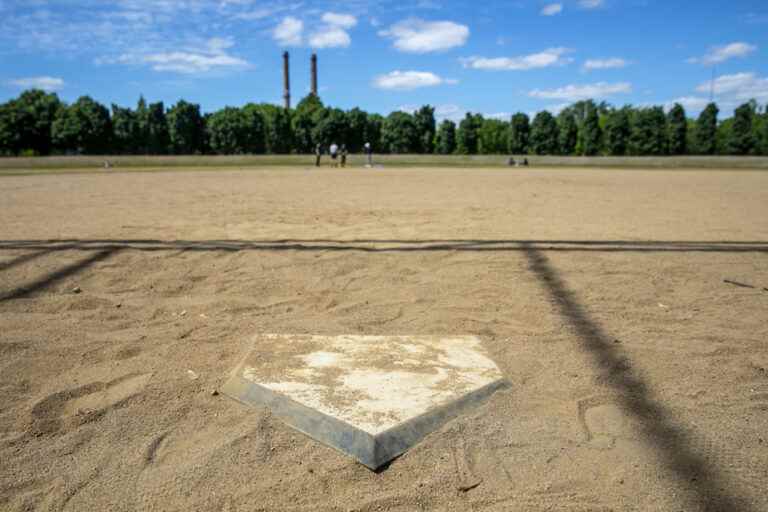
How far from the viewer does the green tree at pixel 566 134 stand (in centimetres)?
5909

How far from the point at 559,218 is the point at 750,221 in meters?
3.30

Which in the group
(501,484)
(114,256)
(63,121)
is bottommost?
(501,484)

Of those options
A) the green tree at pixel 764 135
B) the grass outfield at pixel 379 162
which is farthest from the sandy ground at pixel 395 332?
the green tree at pixel 764 135

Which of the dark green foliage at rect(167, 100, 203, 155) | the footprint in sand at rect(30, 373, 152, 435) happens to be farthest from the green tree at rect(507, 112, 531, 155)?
the footprint in sand at rect(30, 373, 152, 435)

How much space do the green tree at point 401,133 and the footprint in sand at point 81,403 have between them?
60.1 metres

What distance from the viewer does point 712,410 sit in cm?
257

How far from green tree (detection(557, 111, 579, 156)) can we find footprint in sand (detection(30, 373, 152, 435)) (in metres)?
62.0

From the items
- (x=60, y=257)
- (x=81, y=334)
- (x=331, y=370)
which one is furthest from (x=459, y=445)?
(x=60, y=257)

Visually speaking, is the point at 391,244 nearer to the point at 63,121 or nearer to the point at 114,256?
the point at 114,256

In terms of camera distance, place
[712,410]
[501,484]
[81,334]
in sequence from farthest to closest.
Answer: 1. [81,334]
2. [712,410]
3. [501,484]

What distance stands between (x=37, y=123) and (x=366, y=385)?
66195 millimetres

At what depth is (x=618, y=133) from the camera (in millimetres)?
55719

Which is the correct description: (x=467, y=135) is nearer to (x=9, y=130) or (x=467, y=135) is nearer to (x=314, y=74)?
(x=314, y=74)

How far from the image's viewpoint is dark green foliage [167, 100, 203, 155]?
5841cm
